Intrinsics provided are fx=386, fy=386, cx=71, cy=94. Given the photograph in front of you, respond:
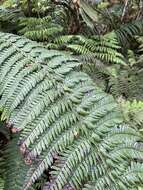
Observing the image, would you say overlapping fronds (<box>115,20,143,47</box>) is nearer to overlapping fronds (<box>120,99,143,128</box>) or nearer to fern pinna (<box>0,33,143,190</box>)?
overlapping fronds (<box>120,99,143,128</box>)

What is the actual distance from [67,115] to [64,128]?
7cm

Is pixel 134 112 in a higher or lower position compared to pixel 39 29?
lower

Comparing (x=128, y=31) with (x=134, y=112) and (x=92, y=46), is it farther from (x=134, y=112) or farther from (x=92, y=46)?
(x=134, y=112)

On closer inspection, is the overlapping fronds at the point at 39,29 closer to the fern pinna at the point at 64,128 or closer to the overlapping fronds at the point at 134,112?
the fern pinna at the point at 64,128

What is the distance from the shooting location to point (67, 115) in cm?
205

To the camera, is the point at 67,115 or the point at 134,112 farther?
the point at 134,112

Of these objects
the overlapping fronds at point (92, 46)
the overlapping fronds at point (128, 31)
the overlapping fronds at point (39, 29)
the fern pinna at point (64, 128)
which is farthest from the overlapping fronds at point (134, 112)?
the overlapping fronds at point (128, 31)

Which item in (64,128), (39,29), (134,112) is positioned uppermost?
(39,29)

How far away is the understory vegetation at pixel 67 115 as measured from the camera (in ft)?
6.18

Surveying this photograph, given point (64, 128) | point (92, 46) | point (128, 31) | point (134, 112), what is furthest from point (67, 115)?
point (128, 31)

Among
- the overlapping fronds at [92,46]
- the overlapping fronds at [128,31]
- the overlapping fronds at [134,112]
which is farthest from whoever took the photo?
the overlapping fronds at [128,31]

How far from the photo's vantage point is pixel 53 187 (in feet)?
6.04

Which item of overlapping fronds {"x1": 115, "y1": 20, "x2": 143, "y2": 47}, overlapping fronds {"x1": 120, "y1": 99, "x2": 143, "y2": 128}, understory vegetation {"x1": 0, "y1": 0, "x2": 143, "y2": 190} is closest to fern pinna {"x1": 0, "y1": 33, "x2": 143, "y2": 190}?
understory vegetation {"x1": 0, "y1": 0, "x2": 143, "y2": 190}

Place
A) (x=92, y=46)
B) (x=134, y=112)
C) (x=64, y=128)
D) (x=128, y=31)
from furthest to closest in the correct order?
1. (x=128, y=31)
2. (x=92, y=46)
3. (x=134, y=112)
4. (x=64, y=128)
